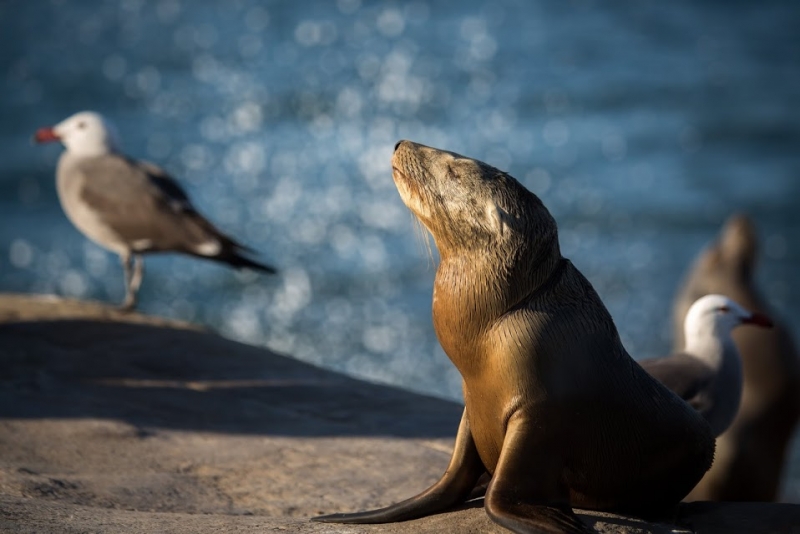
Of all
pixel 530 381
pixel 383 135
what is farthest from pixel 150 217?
pixel 383 135

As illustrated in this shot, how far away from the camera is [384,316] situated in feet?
46.0

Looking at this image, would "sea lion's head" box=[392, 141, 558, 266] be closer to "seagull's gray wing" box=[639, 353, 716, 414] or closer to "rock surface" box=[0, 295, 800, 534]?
"rock surface" box=[0, 295, 800, 534]

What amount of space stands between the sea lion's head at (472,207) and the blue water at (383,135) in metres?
7.69

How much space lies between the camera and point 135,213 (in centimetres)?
795

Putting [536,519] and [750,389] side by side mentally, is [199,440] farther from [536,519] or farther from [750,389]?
[750,389]

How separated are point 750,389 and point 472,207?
479 cm

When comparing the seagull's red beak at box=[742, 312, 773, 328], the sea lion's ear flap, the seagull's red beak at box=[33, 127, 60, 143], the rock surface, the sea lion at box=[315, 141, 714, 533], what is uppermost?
the seagull's red beak at box=[33, 127, 60, 143]

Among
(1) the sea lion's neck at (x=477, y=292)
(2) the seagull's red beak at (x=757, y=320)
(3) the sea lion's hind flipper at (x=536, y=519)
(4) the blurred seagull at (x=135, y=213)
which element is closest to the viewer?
(3) the sea lion's hind flipper at (x=536, y=519)

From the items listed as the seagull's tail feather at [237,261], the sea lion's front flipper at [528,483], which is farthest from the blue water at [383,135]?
the sea lion's front flipper at [528,483]

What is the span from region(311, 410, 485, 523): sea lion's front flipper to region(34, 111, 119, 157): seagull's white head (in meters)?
4.92

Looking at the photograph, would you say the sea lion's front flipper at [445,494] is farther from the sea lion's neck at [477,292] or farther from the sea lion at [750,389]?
the sea lion at [750,389]

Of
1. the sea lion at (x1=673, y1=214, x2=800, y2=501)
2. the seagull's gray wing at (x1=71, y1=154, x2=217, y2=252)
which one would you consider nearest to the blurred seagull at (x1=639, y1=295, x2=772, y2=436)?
the sea lion at (x1=673, y1=214, x2=800, y2=501)

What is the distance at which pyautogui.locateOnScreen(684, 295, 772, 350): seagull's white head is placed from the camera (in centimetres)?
574

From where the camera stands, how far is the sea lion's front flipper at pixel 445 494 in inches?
159
